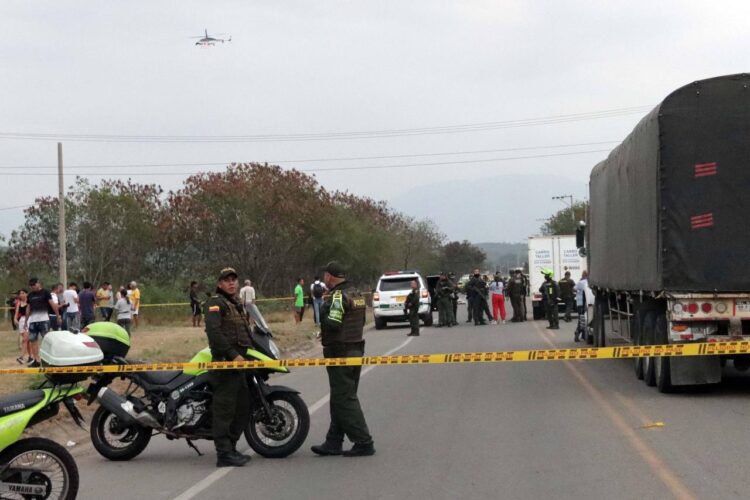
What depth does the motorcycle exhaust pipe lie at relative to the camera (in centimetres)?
903

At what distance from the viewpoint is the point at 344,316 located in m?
9.25

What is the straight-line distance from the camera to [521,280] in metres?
32.9

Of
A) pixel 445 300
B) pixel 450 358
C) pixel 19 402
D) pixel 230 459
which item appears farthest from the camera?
pixel 445 300

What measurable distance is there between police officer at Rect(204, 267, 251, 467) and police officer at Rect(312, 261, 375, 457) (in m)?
0.80

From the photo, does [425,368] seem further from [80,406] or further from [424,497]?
[424,497]

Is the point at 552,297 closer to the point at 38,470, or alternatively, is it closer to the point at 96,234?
the point at 38,470

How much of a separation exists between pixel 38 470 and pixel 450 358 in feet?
15.8

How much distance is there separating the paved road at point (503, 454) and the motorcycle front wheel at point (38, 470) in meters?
0.99

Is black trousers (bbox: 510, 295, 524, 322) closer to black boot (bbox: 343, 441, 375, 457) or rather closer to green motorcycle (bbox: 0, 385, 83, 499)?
black boot (bbox: 343, 441, 375, 457)

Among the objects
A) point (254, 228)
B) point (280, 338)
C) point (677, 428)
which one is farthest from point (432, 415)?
point (254, 228)

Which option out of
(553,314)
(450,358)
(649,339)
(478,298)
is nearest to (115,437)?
(450,358)

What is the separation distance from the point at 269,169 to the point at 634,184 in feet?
136

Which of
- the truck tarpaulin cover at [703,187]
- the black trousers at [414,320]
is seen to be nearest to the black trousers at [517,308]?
the black trousers at [414,320]

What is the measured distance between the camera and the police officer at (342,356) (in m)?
9.12
